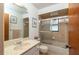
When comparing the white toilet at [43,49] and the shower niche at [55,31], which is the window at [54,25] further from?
the white toilet at [43,49]

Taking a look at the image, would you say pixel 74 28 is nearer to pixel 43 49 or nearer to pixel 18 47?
pixel 43 49

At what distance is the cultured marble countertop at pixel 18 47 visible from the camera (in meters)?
1.46

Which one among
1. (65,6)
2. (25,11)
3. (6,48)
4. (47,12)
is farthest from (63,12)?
(6,48)

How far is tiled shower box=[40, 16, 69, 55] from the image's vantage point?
4.93 feet

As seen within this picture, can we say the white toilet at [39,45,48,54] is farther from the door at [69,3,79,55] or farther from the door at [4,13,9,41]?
the door at [4,13,9,41]

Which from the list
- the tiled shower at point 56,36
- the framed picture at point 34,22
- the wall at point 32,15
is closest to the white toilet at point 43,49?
the tiled shower at point 56,36

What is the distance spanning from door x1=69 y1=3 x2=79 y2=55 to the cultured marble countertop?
0.46m

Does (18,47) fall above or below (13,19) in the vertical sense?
below

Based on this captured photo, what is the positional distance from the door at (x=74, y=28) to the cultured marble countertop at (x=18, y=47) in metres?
0.46

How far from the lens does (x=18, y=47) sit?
1.51 meters

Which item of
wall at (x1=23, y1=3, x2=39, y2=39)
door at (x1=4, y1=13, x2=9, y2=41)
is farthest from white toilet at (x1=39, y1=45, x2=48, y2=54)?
door at (x1=4, y1=13, x2=9, y2=41)

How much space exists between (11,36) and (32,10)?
445mm

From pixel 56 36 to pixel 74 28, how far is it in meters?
0.26

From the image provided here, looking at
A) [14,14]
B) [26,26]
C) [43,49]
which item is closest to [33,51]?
[43,49]
